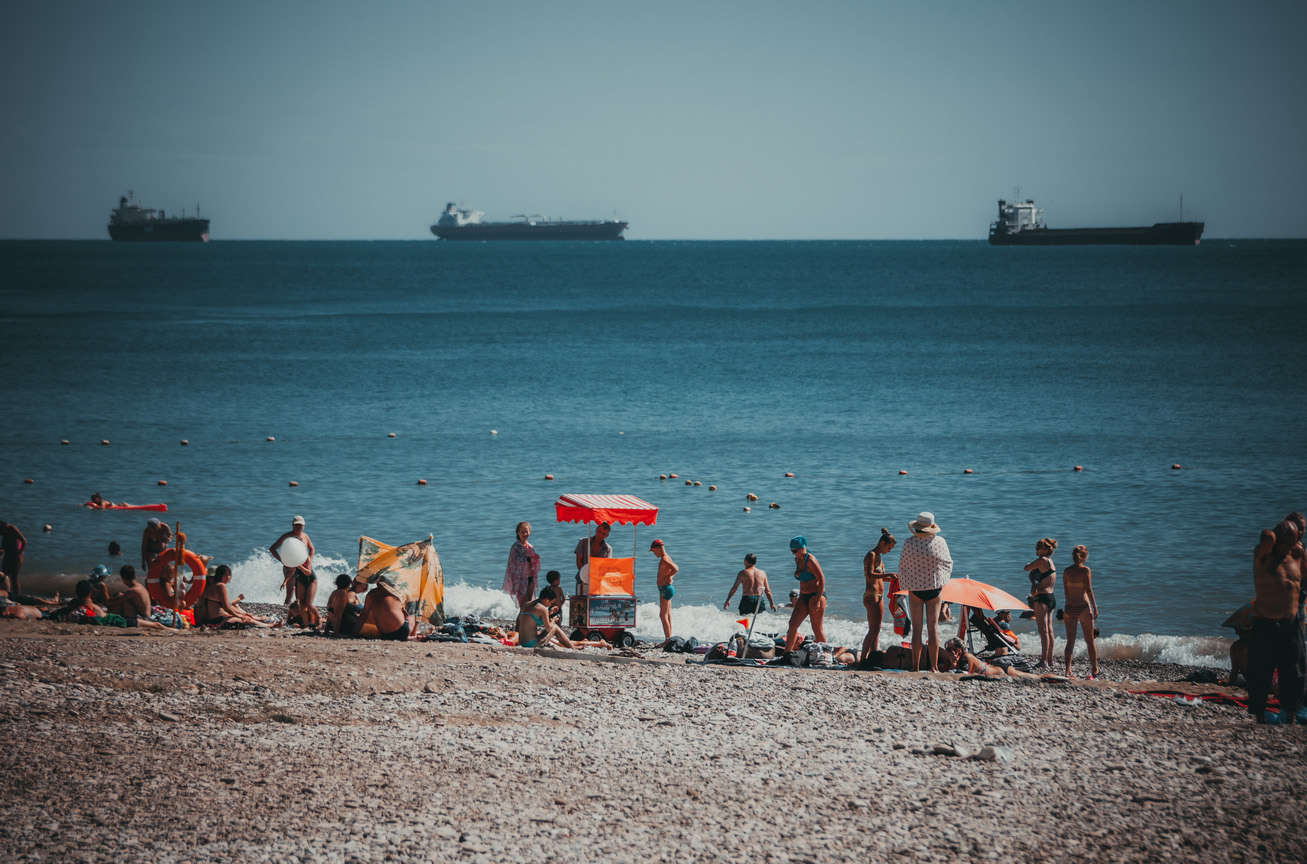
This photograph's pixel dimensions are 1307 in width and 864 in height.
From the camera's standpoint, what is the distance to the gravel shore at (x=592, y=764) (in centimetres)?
607

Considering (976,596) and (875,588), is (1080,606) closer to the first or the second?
(976,596)

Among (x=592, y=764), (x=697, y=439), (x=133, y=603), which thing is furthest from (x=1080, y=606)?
(x=697, y=439)

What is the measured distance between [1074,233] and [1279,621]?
175963 mm

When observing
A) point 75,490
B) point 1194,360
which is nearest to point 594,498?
point 75,490

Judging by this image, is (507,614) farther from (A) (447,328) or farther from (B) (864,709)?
(A) (447,328)

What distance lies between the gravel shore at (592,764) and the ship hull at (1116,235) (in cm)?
17492

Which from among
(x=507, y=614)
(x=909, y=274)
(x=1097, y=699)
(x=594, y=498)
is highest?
(x=909, y=274)

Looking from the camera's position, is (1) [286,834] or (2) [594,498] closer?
(1) [286,834]

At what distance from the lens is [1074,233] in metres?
169

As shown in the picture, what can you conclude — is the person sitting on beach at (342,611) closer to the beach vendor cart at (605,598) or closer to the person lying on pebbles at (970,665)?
the beach vendor cart at (605,598)

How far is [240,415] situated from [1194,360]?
134 ft

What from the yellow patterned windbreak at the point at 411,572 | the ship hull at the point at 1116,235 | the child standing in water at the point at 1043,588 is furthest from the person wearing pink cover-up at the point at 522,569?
the ship hull at the point at 1116,235

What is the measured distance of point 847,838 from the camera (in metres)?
6.23

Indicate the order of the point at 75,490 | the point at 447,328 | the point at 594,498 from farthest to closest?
the point at 447,328
the point at 75,490
the point at 594,498
